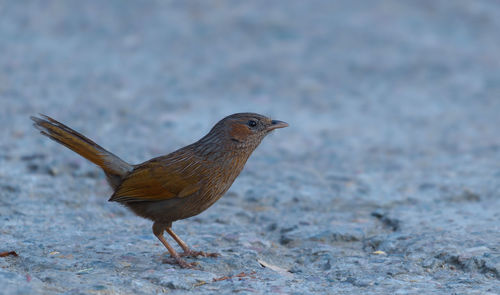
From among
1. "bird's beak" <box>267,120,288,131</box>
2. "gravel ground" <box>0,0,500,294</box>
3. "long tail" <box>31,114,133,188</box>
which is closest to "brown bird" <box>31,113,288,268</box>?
"long tail" <box>31,114,133,188</box>

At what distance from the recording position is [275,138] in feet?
27.1

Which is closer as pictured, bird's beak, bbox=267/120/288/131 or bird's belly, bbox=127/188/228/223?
bird's belly, bbox=127/188/228/223

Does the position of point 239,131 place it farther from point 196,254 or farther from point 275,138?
point 275,138

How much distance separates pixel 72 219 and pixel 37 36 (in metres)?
5.99

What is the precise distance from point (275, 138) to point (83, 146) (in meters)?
3.71

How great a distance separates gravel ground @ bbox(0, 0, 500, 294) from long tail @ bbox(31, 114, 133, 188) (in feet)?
1.48

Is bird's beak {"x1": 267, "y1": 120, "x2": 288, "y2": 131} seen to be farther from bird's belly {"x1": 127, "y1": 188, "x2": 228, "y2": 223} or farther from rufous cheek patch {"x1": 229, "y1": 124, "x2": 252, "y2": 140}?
bird's belly {"x1": 127, "y1": 188, "x2": 228, "y2": 223}

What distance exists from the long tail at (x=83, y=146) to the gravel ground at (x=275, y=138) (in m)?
0.45

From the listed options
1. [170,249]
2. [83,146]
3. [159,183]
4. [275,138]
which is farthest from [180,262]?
[275,138]

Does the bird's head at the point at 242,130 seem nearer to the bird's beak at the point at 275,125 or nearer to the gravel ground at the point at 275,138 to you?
the bird's beak at the point at 275,125

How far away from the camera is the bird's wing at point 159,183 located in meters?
4.66

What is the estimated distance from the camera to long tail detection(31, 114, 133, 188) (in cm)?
480

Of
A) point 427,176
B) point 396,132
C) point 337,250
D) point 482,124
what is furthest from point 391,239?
point 482,124

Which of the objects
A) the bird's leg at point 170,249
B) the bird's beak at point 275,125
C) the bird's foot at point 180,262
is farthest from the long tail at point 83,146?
the bird's beak at point 275,125
